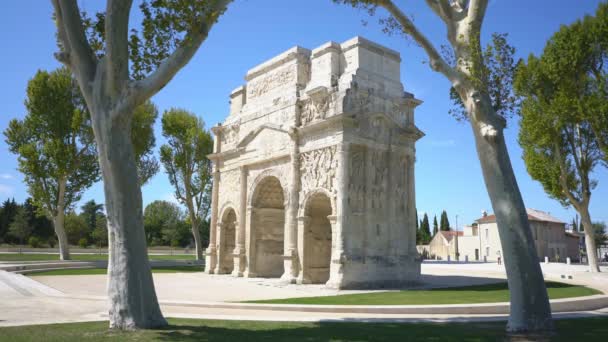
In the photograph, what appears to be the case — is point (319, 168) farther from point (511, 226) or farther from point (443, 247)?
point (443, 247)

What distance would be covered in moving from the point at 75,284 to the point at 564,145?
83.6 feet

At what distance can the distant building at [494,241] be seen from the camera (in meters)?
49.1

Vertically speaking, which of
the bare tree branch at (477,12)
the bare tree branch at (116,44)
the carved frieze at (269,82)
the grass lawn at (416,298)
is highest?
the carved frieze at (269,82)

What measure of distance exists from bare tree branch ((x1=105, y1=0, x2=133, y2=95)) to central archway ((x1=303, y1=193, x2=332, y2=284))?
1235cm

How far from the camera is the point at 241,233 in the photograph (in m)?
23.5

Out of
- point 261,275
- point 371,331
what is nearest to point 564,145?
point 261,275

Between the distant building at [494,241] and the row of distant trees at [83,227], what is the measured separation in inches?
1249

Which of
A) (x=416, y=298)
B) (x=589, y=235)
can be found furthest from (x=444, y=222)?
(x=416, y=298)

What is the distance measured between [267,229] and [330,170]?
615cm

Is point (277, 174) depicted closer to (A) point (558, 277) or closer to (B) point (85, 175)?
(A) point (558, 277)

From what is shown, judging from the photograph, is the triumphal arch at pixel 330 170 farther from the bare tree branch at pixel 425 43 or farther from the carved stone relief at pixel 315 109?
the bare tree branch at pixel 425 43

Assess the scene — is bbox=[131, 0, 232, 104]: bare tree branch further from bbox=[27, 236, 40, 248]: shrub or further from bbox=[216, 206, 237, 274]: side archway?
bbox=[27, 236, 40, 248]: shrub

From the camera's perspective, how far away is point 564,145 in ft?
84.4

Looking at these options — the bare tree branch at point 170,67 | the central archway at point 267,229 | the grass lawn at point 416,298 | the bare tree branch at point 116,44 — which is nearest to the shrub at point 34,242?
the central archway at point 267,229
